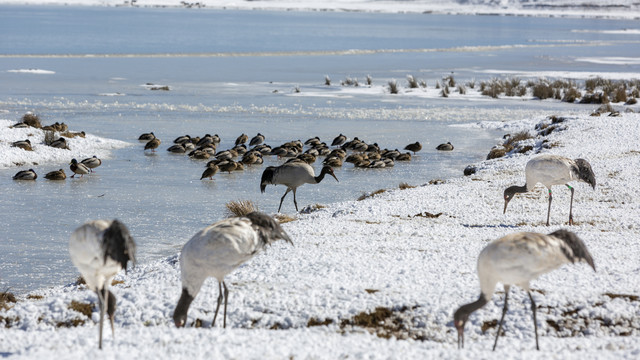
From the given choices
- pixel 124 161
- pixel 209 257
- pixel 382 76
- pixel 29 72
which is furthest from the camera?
pixel 382 76

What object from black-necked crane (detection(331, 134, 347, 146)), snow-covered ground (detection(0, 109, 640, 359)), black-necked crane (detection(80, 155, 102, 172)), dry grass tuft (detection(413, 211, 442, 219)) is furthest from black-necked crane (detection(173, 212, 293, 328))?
black-necked crane (detection(331, 134, 347, 146))

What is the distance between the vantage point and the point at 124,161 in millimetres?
22578

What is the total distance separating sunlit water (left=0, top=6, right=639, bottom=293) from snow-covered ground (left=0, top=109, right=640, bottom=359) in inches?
119

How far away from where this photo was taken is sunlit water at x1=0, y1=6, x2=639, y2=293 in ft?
51.7

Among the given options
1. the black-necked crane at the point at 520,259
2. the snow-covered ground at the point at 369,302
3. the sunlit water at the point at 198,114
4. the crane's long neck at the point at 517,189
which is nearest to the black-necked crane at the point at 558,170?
the crane's long neck at the point at 517,189

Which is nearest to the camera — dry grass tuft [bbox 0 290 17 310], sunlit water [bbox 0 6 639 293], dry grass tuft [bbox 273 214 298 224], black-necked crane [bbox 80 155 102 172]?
dry grass tuft [bbox 0 290 17 310]

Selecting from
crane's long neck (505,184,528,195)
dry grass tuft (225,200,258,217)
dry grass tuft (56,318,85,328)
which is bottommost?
dry grass tuft (56,318,85,328)

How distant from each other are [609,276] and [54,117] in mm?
24711

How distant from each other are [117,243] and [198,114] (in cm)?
2542

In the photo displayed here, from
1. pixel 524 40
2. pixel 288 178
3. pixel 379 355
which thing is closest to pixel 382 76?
pixel 288 178

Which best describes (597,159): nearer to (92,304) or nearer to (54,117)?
(92,304)

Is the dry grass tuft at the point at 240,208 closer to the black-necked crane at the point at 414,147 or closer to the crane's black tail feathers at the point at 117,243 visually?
the crane's black tail feathers at the point at 117,243

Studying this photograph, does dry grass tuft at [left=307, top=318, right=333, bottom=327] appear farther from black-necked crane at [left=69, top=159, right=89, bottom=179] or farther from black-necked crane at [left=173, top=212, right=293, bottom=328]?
black-necked crane at [left=69, top=159, right=89, bottom=179]

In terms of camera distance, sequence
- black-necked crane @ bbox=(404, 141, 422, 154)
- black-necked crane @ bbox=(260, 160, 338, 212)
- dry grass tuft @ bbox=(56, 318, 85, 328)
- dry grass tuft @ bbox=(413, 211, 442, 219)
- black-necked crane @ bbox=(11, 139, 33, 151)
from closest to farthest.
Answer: dry grass tuft @ bbox=(56, 318, 85, 328), dry grass tuft @ bbox=(413, 211, 442, 219), black-necked crane @ bbox=(260, 160, 338, 212), black-necked crane @ bbox=(11, 139, 33, 151), black-necked crane @ bbox=(404, 141, 422, 154)
